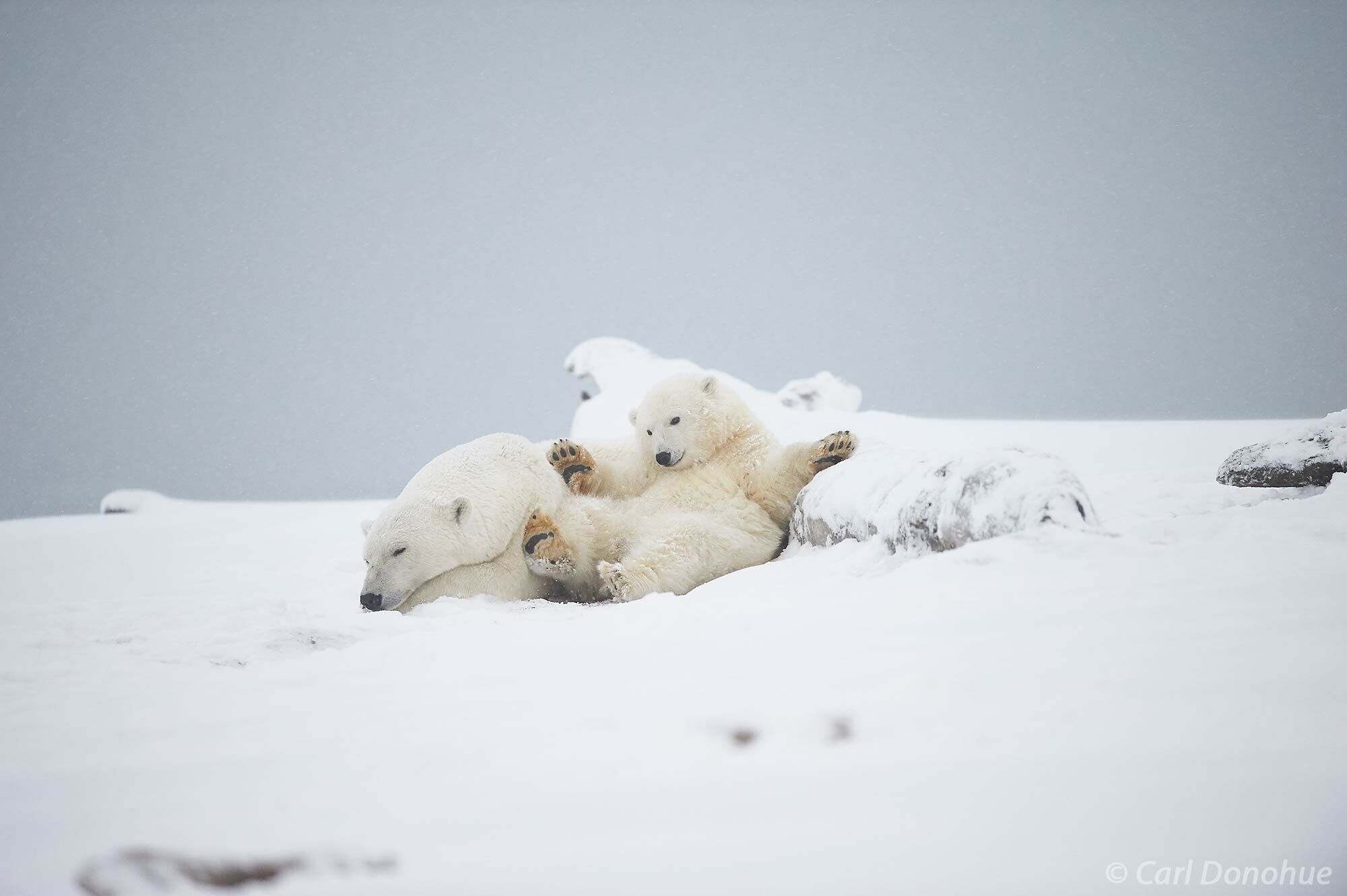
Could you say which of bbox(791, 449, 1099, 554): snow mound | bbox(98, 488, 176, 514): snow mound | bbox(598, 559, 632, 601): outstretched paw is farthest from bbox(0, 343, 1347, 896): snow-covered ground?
bbox(98, 488, 176, 514): snow mound

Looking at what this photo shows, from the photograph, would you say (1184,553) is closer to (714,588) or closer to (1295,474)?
(714,588)

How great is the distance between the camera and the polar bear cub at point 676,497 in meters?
2.94

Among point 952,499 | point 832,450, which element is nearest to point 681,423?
point 832,450

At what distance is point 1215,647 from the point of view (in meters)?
1.05

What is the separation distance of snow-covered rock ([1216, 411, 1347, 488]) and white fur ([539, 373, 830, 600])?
172 cm

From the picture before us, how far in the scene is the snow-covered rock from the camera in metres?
2.70

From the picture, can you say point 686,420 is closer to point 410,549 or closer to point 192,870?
point 410,549

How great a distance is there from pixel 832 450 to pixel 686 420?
2.28 ft

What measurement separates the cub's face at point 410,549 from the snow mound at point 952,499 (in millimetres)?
1488

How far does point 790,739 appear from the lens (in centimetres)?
97

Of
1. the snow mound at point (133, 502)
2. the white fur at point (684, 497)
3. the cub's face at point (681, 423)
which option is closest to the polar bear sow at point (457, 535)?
the white fur at point (684, 497)

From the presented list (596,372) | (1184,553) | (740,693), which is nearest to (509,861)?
(740,693)

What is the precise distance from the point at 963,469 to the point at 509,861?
1.62 metres

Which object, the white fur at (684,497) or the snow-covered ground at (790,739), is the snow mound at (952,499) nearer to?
the snow-covered ground at (790,739)
